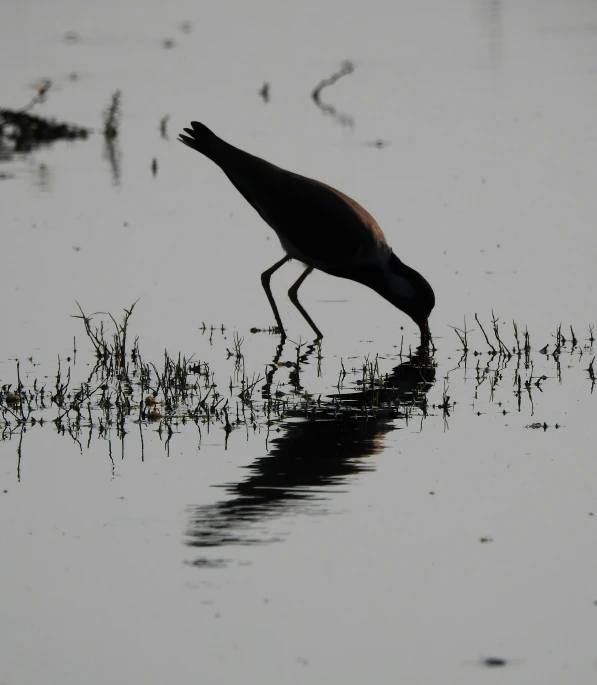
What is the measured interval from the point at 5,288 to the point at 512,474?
595cm

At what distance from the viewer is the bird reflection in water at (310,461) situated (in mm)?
6008

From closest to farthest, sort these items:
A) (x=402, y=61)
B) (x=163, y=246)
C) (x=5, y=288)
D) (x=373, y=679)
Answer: (x=373, y=679)
(x=5, y=288)
(x=163, y=246)
(x=402, y=61)

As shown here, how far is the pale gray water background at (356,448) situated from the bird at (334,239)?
384 mm

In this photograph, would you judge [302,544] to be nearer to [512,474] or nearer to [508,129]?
[512,474]

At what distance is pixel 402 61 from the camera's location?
29500 millimetres

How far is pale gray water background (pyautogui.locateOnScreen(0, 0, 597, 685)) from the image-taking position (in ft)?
16.3

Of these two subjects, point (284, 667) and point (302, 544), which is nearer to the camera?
point (284, 667)

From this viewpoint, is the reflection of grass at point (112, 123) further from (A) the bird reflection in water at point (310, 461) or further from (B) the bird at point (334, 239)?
(A) the bird reflection in water at point (310, 461)

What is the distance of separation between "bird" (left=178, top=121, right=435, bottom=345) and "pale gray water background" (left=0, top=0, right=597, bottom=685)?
38 cm

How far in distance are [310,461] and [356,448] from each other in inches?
13.5

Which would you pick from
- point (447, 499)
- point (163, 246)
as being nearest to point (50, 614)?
point (447, 499)

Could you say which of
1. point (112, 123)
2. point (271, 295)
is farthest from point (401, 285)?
point (112, 123)

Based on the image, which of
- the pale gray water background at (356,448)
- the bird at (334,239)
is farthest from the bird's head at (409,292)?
the pale gray water background at (356,448)

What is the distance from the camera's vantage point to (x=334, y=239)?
32.4ft
